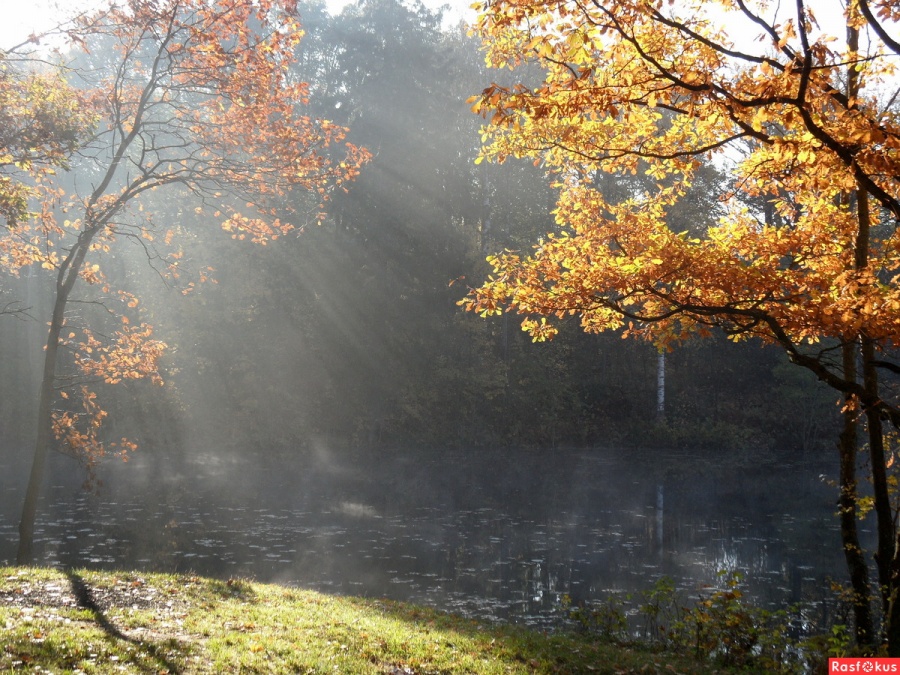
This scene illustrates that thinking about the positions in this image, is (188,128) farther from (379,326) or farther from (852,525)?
(379,326)

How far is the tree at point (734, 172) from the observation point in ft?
18.6

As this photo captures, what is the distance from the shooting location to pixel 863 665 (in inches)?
274

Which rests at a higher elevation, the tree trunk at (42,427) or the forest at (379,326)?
the forest at (379,326)

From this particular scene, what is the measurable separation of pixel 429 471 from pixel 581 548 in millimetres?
11171

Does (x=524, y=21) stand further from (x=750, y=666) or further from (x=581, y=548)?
(x=581, y=548)

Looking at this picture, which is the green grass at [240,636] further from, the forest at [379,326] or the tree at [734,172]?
the forest at [379,326]

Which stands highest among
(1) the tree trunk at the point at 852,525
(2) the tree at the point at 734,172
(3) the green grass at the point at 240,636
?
(2) the tree at the point at 734,172

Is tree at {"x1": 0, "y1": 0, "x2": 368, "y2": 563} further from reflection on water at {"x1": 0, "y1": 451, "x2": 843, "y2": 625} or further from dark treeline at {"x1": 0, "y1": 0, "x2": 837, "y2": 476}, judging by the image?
dark treeline at {"x1": 0, "y1": 0, "x2": 837, "y2": 476}

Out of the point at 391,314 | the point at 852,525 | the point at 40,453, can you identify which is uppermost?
the point at 391,314

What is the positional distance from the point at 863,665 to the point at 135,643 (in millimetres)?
6245

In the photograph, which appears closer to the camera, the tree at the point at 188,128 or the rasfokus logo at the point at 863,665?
the rasfokus logo at the point at 863,665

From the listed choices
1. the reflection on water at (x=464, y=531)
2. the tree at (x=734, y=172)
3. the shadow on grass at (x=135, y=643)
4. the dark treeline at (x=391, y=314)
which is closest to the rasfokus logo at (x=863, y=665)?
the tree at (x=734, y=172)

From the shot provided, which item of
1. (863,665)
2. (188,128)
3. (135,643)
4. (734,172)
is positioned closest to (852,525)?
(863,665)

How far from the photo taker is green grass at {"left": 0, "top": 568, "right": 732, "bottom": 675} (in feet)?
18.3
